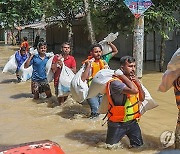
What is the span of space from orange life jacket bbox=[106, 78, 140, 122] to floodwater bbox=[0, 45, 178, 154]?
1.63 ft

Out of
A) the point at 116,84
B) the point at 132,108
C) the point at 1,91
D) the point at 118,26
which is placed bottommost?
the point at 1,91

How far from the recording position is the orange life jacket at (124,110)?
4488mm

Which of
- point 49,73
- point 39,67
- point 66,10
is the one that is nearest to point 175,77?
point 49,73

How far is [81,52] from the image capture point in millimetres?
23453

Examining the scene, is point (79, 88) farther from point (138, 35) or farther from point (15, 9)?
point (15, 9)

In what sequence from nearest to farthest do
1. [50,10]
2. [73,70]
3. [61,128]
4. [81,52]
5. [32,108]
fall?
[61,128], [73,70], [32,108], [50,10], [81,52]

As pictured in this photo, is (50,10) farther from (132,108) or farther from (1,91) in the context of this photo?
(132,108)

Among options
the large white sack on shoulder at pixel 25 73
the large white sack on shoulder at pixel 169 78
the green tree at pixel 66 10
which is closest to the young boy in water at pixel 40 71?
the large white sack on shoulder at pixel 25 73

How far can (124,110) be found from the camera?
449 cm

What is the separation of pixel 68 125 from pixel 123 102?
2.02 m

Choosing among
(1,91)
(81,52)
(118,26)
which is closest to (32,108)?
(1,91)

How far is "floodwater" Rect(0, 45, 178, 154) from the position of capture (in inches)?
203

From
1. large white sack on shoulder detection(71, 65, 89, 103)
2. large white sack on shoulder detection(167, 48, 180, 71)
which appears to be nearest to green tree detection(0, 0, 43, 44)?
large white sack on shoulder detection(71, 65, 89, 103)

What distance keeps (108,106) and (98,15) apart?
26.8 ft
